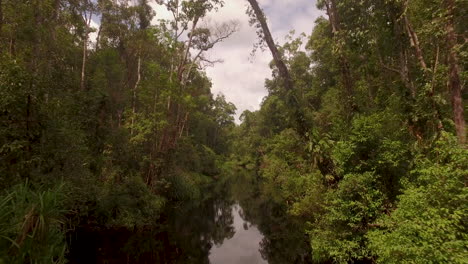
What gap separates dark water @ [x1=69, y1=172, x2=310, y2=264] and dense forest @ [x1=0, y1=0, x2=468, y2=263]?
0.14m

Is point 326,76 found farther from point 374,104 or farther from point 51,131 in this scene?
point 51,131

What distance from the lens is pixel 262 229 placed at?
17984 millimetres

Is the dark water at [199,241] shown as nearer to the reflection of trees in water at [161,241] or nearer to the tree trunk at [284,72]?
the reflection of trees in water at [161,241]

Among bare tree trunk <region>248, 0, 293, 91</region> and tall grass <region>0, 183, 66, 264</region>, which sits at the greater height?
bare tree trunk <region>248, 0, 293, 91</region>

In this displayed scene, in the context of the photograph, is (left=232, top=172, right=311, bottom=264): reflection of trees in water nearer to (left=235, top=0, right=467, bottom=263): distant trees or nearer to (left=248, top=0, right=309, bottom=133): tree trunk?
(left=235, top=0, right=467, bottom=263): distant trees

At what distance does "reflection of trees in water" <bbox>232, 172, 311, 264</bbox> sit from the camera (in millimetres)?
12844

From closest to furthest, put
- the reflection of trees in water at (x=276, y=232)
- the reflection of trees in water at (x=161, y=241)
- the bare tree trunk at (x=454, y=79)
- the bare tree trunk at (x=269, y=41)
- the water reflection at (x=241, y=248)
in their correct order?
the bare tree trunk at (x=454, y=79)
the bare tree trunk at (x=269, y=41)
the reflection of trees in water at (x=161, y=241)
the reflection of trees in water at (x=276, y=232)
the water reflection at (x=241, y=248)

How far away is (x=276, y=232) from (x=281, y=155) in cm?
951

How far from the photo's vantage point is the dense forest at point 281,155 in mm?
6430

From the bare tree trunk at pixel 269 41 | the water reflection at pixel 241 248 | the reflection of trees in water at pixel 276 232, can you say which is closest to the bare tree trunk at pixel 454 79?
the bare tree trunk at pixel 269 41

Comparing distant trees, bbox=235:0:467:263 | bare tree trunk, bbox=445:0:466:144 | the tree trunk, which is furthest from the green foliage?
the tree trunk

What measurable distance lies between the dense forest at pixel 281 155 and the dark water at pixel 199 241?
5.5 inches

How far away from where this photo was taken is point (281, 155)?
24859 millimetres

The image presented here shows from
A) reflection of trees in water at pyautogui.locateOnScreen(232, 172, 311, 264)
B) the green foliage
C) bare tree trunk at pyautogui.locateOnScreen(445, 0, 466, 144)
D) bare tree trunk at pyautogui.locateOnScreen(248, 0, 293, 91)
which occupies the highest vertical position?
bare tree trunk at pyautogui.locateOnScreen(248, 0, 293, 91)
